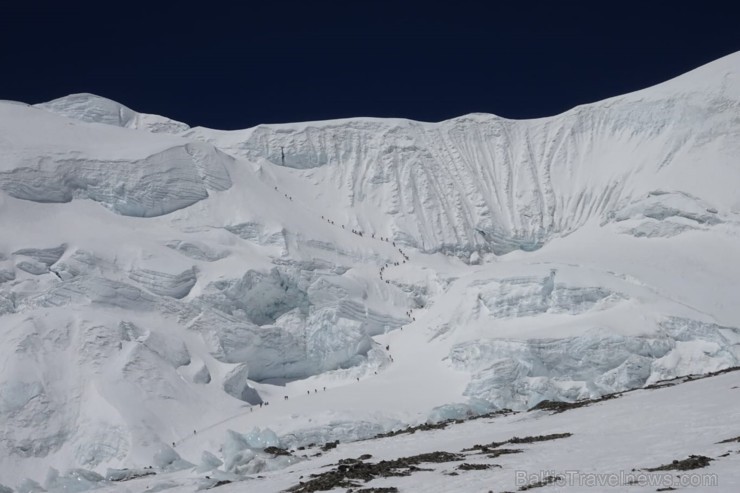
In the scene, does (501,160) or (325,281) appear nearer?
(325,281)

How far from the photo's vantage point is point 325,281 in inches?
3573

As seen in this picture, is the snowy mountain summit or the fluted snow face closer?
the snowy mountain summit

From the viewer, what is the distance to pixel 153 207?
101875mm

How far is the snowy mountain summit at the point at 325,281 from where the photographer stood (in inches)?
2640

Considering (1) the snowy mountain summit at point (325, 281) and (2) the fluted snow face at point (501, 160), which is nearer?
(1) the snowy mountain summit at point (325, 281)

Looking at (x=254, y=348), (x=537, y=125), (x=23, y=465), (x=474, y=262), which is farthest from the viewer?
(x=537, y=125)

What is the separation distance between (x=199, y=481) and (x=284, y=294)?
187 ft

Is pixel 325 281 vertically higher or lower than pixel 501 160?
lower

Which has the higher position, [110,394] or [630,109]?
[630,109]

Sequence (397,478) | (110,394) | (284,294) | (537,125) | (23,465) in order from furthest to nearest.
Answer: (537,125)
(284,294)
(110,394)
(23,465)
(397,478)

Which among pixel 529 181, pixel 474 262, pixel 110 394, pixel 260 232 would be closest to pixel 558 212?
pixel 529 181

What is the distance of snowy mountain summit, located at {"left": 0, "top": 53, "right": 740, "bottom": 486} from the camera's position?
67.1 m

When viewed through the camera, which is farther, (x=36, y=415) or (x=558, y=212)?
(x=558, y=212)

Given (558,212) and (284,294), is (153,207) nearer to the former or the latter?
(284,294)
